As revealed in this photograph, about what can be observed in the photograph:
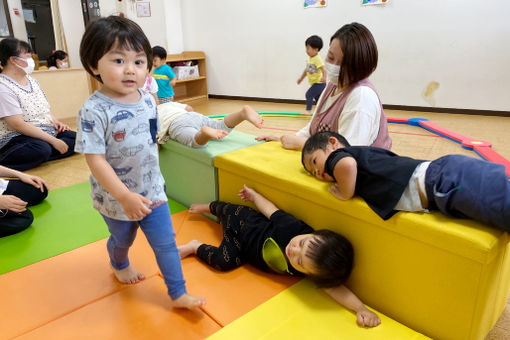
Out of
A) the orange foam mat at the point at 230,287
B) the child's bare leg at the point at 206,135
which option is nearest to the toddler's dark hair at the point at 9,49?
the child's bare leg at the point at 206,135

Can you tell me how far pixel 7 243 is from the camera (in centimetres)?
198

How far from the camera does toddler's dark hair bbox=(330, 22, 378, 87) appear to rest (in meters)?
1.73

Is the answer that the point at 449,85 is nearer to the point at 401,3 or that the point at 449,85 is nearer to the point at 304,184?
the point at 401,3

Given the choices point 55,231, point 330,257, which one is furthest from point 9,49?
point 330,257

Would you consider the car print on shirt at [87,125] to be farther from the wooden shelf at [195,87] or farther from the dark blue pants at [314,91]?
the wooden shelf at [195,87]

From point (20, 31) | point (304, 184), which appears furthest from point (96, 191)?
point (20, 31)

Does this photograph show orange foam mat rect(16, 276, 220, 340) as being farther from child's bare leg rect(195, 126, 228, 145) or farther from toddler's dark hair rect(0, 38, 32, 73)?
toddler's dark hair rect(0, 38, 32, 73)

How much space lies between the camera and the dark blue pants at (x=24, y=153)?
10.5 ft

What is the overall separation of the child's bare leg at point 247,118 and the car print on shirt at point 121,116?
1.03 m

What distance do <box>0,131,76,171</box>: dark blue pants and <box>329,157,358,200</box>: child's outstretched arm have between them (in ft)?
9.83

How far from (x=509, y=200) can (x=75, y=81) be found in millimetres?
5701

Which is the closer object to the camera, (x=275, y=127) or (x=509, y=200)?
(x=509, y=200)

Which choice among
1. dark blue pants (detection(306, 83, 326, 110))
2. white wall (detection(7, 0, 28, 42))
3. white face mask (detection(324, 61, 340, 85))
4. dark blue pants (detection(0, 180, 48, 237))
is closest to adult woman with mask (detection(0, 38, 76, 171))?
dark blue pants (detection(0, 180, 48, 237))

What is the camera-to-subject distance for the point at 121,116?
128cm
